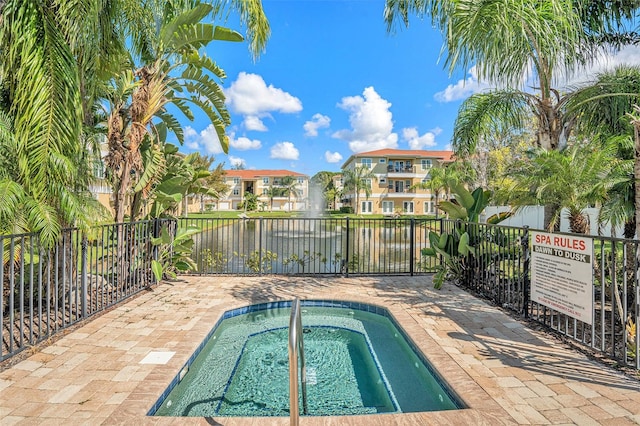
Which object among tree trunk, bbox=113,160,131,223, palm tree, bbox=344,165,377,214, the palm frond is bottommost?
tree trunk, bbox=113,160,131,223

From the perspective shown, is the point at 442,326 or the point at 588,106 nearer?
the point at 442,326

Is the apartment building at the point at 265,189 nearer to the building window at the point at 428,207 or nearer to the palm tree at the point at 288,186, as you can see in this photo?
the palm tree at the point at 288,186

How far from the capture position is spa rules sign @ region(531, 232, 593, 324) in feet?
11.3

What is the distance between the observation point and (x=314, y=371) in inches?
145

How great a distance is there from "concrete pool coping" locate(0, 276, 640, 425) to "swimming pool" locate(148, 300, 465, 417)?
0.17 metres

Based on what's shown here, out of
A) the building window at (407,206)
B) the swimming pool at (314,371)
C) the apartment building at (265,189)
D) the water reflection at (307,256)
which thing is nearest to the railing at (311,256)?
the water reflection at (307,256)

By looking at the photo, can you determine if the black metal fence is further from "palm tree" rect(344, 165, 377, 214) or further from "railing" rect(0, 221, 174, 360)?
"palm tree" rect(344, 165, 377, 214)

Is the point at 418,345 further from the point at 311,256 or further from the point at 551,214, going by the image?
the point at 311,256

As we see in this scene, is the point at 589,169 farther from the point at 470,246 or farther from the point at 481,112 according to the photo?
the point at 481,112

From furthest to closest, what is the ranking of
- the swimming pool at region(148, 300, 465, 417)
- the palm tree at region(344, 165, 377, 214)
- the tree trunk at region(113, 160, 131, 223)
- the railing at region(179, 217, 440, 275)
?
the palm tree at region(344, 165, 377, 214) < the railing at region(179, 217, 440, 275) < the tree trunk at region(113, 160, 131, 223) < the swimming pool at region(148, 300, 465, 417)

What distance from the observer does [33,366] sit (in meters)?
3.13

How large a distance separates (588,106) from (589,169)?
1938 mm

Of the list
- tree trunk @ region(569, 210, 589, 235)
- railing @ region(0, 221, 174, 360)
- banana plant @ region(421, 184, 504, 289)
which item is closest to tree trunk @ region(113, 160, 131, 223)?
railing @ region(0, 221, 174, 360)

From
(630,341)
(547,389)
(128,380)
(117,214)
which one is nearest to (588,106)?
(630,341)
